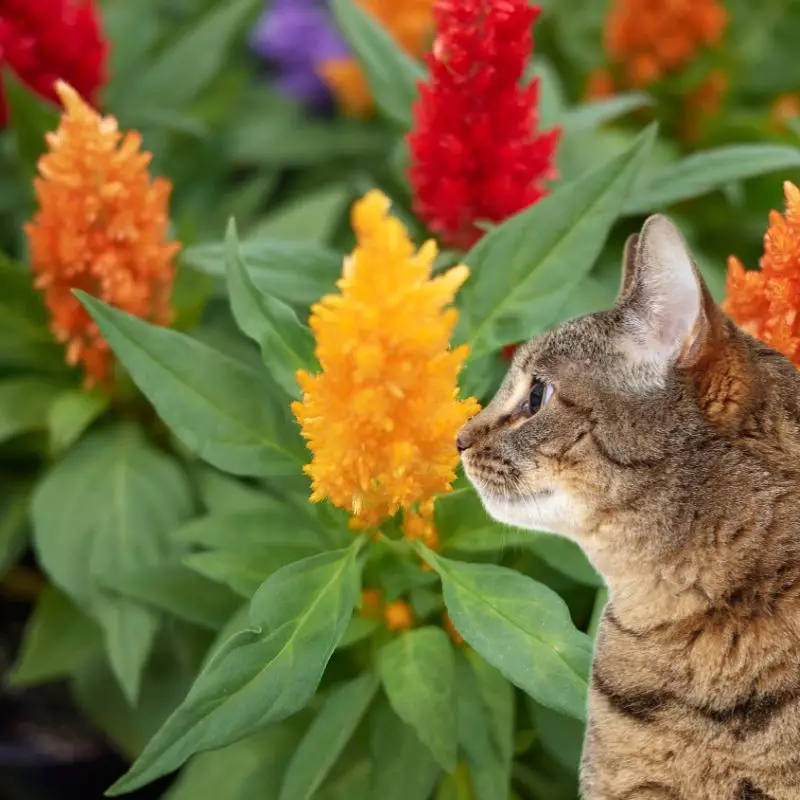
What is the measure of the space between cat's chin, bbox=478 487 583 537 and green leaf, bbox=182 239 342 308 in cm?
35

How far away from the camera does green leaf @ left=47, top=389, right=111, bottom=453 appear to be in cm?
118

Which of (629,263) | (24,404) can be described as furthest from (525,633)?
(24,404)

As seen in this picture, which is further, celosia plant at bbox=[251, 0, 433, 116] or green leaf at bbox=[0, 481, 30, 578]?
celosia plant at bbox=[251, 0, 433, 116]

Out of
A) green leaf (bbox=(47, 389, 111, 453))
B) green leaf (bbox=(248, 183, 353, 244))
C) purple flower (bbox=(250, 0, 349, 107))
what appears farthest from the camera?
purple flower (bbox=(250, 0, 349, 107))

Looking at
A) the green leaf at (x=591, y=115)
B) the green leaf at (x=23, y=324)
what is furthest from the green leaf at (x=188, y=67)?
the green leaf at (x=591, y=115)

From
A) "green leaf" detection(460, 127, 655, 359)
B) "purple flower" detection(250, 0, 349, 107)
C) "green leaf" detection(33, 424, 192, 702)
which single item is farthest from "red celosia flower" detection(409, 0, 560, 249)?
"purple flower" detection(250, 0, 349, 107)

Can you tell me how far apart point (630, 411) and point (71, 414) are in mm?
676

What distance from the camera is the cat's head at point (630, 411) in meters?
0.79

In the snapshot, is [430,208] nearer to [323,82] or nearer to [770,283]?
[770,283]

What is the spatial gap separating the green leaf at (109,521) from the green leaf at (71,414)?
43 millimetres

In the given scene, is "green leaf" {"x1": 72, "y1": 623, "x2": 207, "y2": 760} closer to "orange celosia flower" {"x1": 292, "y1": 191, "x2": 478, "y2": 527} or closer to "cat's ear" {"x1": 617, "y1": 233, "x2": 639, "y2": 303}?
"orange celosia flower" {"x1": 292, "y1": 191, "x2": 478, "y2": 527}

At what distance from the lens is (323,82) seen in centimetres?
194

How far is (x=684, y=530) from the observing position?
2.65ft

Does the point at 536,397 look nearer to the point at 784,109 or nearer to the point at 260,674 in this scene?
the point at 260,674
